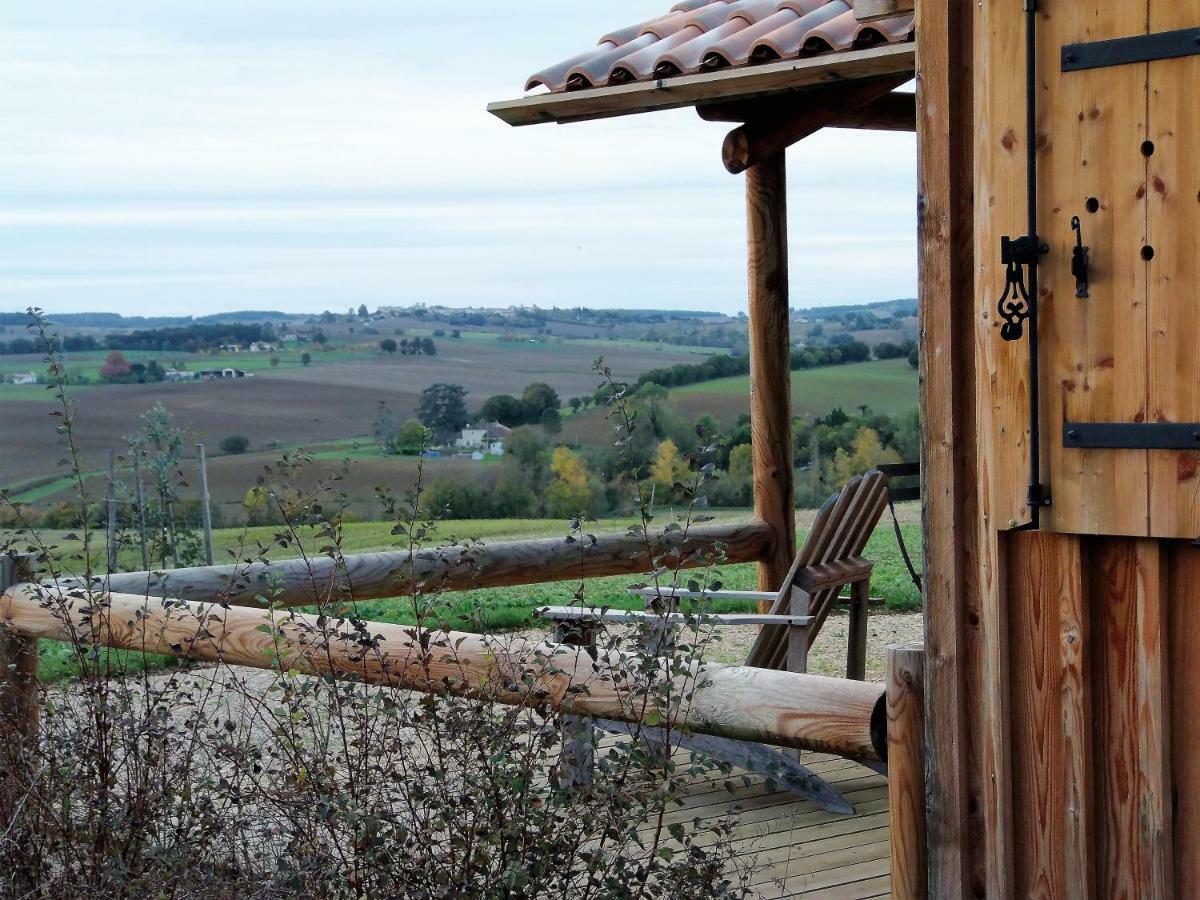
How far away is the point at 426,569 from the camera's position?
4.68 m

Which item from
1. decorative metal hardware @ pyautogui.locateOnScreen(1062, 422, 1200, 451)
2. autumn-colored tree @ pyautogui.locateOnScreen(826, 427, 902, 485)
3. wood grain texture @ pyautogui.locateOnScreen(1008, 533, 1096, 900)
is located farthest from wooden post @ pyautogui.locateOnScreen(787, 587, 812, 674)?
autumn-colored tree @ pyautogui.locateOnScreen(826, 427, 902, 485)

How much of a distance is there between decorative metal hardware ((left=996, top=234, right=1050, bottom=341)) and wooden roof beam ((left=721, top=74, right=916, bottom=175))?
101 inches

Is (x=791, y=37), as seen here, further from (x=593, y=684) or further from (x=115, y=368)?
(x=115, y=368)

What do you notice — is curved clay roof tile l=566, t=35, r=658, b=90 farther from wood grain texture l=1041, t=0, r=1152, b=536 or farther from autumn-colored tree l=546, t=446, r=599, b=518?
autumn-colored tree l=546, t=446, r=599, b=518

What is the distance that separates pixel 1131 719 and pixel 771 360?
3494 mm

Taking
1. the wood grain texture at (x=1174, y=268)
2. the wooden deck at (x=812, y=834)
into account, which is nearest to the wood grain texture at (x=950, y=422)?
the wood grain texture at (x=1174, y=268)

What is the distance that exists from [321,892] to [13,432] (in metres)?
14.1

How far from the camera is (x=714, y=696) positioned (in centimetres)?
260

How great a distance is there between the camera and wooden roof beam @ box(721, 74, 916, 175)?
4746 millimetres

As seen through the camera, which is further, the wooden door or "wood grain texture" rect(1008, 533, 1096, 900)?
"wood grain texture" rect(1008, 533, 1096, 900)

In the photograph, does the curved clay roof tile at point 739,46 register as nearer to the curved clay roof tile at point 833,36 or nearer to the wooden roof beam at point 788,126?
the curved clay roof tile at point 833,36

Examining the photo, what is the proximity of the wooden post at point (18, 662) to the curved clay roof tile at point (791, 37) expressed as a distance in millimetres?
2648

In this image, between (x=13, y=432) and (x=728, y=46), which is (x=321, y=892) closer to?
(x=728, y=46)

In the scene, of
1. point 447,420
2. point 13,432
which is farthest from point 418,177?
point 13,432
